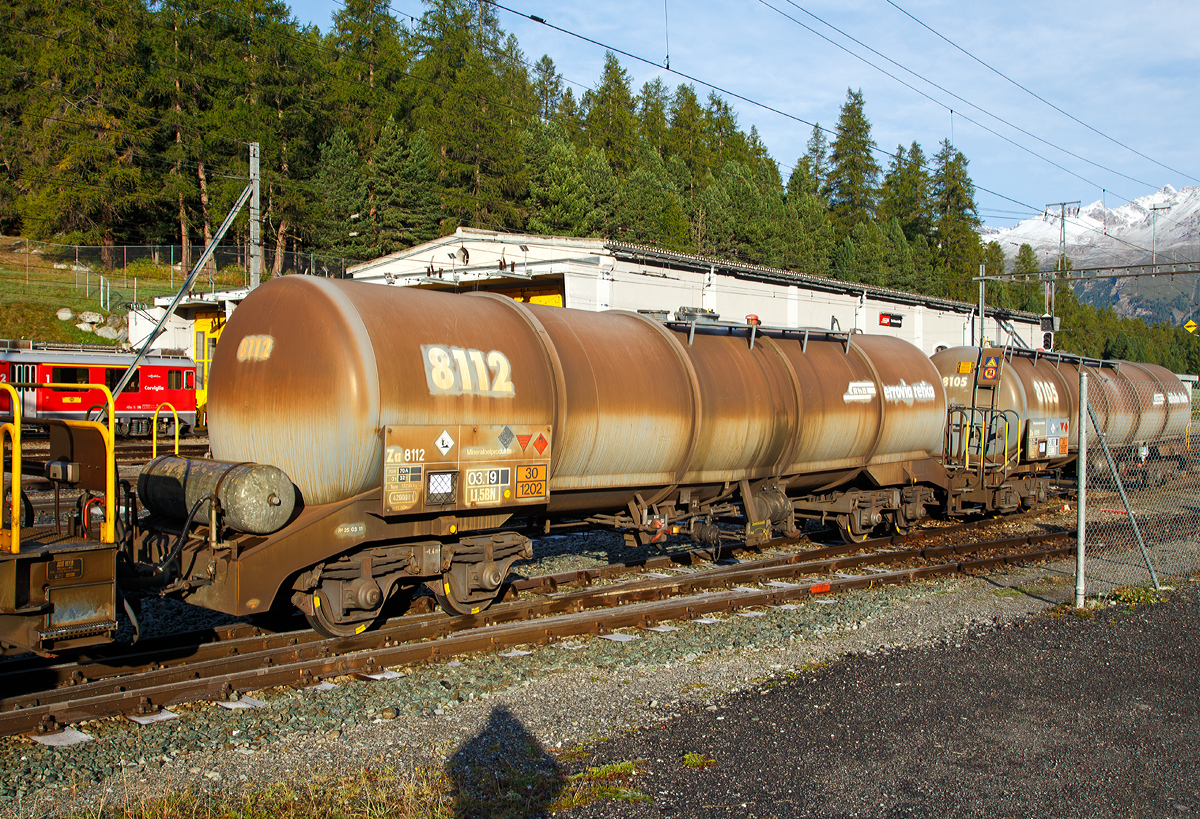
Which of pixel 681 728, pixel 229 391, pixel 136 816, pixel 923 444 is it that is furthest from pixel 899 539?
pixel 136 816

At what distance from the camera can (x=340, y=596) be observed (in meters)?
7.93

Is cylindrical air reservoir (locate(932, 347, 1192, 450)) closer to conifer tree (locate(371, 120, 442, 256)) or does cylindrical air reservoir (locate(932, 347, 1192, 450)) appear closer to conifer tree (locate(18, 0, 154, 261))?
conifer tree (locate(371, 120, 442, 256))

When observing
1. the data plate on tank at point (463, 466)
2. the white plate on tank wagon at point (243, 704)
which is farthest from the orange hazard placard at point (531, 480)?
the white plate on tank wagon at point (243, 704)

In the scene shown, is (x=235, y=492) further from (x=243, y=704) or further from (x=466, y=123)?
(x=466, y=123)

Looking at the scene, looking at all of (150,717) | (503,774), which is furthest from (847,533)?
(150,717)

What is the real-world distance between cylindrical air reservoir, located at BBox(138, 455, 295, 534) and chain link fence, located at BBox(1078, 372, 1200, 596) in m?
9.80

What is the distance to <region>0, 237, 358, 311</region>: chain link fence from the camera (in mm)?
47219

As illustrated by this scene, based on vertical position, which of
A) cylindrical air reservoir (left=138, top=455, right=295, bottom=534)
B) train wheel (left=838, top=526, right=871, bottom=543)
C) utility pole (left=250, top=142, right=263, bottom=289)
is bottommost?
train wheel (left=838, top=526, right=871, bottom=543)

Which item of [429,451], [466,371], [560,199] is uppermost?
[560,199]

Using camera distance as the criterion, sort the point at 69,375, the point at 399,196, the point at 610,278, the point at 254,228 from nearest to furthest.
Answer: the point at 254,228 → the point at 69,375 → the point at 610,278 → the point at 399,196

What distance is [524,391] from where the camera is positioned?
8508 millimetres

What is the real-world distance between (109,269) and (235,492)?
50134mm

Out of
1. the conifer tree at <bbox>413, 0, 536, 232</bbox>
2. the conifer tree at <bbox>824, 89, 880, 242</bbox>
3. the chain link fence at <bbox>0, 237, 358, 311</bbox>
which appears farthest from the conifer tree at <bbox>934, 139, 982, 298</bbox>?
the chain link fence at <bbox>0, 237, 358, 311</bbox>

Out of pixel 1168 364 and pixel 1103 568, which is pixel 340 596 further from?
pixel 1168 364
